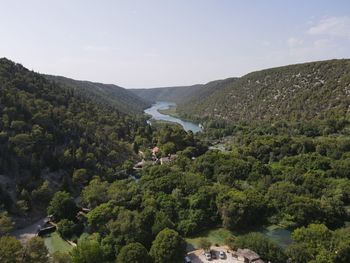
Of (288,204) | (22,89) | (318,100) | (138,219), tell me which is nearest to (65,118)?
(22,89)

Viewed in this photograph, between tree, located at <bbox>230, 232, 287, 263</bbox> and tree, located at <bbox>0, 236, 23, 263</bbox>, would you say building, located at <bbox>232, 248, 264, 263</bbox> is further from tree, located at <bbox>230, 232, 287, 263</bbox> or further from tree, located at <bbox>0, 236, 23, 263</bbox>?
tree, located at <bbox>0, 236, 23, 263</bbox>

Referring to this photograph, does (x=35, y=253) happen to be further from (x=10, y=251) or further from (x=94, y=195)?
(x=94, y=195)

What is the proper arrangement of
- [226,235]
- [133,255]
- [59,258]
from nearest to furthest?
[59,258]
[133,255]
[226,235]

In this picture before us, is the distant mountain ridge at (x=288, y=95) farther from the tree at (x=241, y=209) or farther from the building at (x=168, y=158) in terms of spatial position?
the tree at (x=241, y=209)

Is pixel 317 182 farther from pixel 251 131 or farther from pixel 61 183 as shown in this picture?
pixel 251 131

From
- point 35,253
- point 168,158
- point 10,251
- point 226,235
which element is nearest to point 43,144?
point 168,158

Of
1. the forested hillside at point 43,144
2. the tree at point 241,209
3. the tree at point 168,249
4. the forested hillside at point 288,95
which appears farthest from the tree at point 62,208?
the forested hillside at point 288,95
